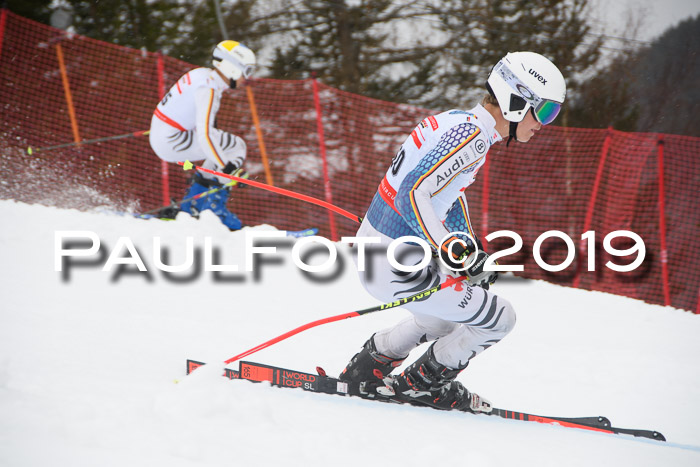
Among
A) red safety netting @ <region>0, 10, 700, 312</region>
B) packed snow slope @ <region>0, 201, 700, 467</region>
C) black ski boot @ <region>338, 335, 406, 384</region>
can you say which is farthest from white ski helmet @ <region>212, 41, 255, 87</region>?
black ski boot @ <region>338, 335, 406, 384</region>

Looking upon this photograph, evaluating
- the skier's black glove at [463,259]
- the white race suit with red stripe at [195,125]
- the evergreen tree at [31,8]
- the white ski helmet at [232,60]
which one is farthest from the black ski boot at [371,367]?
the evergreen tree at [31,8]

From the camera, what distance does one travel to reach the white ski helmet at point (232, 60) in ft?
19.9

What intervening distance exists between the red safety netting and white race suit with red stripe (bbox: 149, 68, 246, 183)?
176 cm

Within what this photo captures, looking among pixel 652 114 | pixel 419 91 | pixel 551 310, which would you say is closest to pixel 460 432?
pixel 551 310

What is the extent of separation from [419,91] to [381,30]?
1607mm

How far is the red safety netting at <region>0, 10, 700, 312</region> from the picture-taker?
25.8ft

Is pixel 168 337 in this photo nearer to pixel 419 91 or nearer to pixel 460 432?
pixel 460 432

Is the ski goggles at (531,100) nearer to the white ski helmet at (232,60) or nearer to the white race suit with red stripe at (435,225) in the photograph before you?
the white race suit with red stripe at (435,225)

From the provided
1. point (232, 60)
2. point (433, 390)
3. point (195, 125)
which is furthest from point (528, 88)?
point (195, 125)

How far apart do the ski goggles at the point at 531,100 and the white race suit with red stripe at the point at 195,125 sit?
381 centimetres

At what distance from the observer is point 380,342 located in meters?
3.32

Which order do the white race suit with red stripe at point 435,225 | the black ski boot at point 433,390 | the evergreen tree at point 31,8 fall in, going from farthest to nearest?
the evergreen tree at point 31,8 → the black ski boot at point 433,390 → the white race suit with red stripe at point 435,225

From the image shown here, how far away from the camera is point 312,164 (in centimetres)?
882

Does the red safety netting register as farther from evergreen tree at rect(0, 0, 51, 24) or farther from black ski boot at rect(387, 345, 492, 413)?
black ski boot at rect(387, 345, 492, 413)
